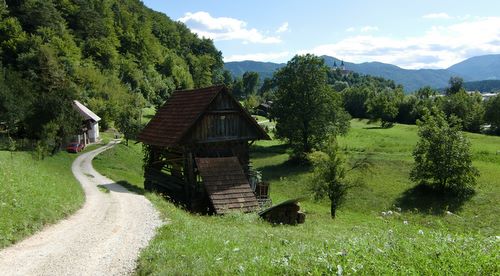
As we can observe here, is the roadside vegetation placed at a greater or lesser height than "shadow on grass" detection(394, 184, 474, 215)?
greater

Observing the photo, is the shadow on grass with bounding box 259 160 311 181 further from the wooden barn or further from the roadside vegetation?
the roadside vegetation

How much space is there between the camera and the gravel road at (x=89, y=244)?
11205 millimetres

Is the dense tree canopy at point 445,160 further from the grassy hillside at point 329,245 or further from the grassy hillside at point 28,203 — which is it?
the grassy hillside at point 28,203

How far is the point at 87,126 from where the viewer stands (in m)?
65.4

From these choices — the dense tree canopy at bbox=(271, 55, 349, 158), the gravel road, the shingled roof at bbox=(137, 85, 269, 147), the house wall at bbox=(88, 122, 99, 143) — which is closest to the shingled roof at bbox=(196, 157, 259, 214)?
the shingled roof at bbox=(137, 85, 269, 147)

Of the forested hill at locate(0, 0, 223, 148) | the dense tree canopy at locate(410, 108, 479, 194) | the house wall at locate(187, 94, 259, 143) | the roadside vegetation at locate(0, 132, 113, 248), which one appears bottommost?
the dense tree canopy at locate(410, 108, 479, 194)

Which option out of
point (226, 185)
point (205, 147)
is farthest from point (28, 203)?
point (205, 147)

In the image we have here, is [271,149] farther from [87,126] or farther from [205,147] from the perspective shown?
[205,147]

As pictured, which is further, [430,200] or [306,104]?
[306,104]

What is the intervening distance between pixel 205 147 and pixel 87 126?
4415cm

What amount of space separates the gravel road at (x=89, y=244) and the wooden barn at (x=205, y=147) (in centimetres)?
519

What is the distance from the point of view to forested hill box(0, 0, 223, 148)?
48.1 metres

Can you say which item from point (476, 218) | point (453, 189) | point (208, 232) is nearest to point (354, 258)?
point (208, 232)

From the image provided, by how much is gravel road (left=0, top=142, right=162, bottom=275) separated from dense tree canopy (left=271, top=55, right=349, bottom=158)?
124ft
